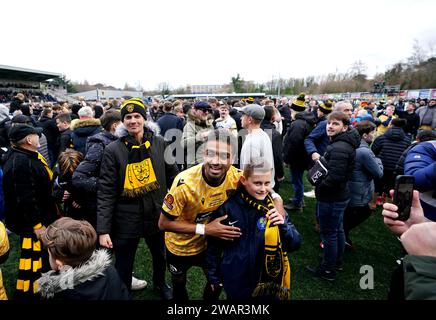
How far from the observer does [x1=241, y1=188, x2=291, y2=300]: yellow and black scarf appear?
175cm

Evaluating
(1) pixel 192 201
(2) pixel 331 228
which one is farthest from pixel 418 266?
(2) pixel 331 228

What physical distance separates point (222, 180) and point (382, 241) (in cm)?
377

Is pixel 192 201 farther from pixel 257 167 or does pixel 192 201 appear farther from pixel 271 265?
pixel 271 265

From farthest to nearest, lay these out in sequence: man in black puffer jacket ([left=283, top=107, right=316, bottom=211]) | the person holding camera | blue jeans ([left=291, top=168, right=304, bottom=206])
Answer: blue jeans ([left=291, top=168, right=304, bottom=206]), man in black puffer jacket ([left=283, top=107, right=316, bottom=211]), the person holding camera

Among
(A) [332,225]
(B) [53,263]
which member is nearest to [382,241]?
(A) [332,225]

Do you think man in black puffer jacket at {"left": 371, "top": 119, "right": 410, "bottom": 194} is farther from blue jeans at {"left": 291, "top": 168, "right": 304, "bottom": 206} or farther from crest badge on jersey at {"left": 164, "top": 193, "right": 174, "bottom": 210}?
crest badge on jersey at {"left": 164, "top": 193, "right": 174, "bottom": 210}

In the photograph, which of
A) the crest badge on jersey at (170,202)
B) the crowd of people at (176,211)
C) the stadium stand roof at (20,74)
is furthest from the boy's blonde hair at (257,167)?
the stadium stand roof at (20,74)

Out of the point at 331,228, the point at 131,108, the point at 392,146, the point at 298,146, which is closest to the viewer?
the point at 131,108

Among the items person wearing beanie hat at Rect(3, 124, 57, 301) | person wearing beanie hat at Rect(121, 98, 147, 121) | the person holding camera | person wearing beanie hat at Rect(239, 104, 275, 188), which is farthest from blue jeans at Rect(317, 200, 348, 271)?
person wearing beanie hat at Rect(3, 124, 57, 301)

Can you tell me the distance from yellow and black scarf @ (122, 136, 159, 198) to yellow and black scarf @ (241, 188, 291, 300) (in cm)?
105

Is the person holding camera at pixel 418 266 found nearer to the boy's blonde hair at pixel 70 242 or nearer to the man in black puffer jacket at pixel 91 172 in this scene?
the boy's blonde hair at pixel 70 242

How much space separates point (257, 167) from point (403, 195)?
87 centimetres

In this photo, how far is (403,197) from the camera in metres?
1.48
